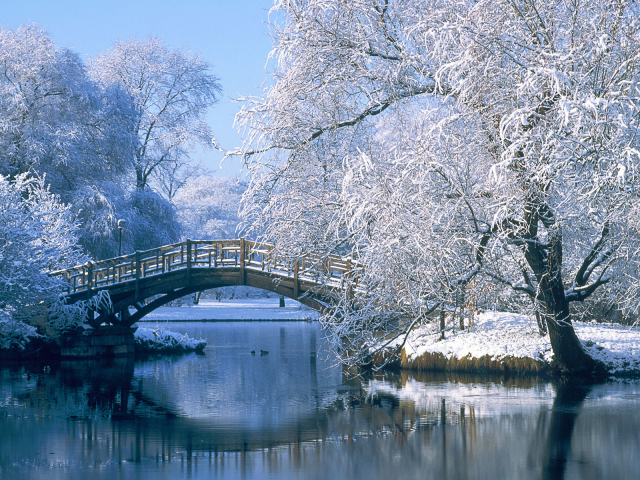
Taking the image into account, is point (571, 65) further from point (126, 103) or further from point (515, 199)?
point (126, 103)

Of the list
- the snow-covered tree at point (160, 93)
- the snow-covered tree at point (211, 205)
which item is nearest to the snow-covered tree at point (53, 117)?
the snow-covered tree at point (160, 93)

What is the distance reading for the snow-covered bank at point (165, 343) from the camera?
2486 cm

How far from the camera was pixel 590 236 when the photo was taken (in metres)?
11.3

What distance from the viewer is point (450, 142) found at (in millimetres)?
10672

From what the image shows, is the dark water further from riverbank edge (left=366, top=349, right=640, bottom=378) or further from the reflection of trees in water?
riverbank edge (left=366, top=349, right=640, bottom=378)

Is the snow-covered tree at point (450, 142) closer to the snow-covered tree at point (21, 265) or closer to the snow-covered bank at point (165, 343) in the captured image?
the snow-covered tree at point (21, 265)

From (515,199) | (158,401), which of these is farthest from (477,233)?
(158,401)

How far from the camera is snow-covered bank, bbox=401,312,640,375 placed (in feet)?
48.0

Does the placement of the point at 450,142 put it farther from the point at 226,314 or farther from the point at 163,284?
the point at 226,314

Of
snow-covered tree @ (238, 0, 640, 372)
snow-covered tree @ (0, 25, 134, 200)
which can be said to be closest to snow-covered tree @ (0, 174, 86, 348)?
snow-covered tree @ (0, 25, 134, 200)

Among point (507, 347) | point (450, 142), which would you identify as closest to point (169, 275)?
point (507, 347)

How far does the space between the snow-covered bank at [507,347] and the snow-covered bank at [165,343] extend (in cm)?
983

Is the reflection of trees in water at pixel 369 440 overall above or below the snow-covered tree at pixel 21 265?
below

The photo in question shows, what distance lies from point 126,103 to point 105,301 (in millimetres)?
8810
